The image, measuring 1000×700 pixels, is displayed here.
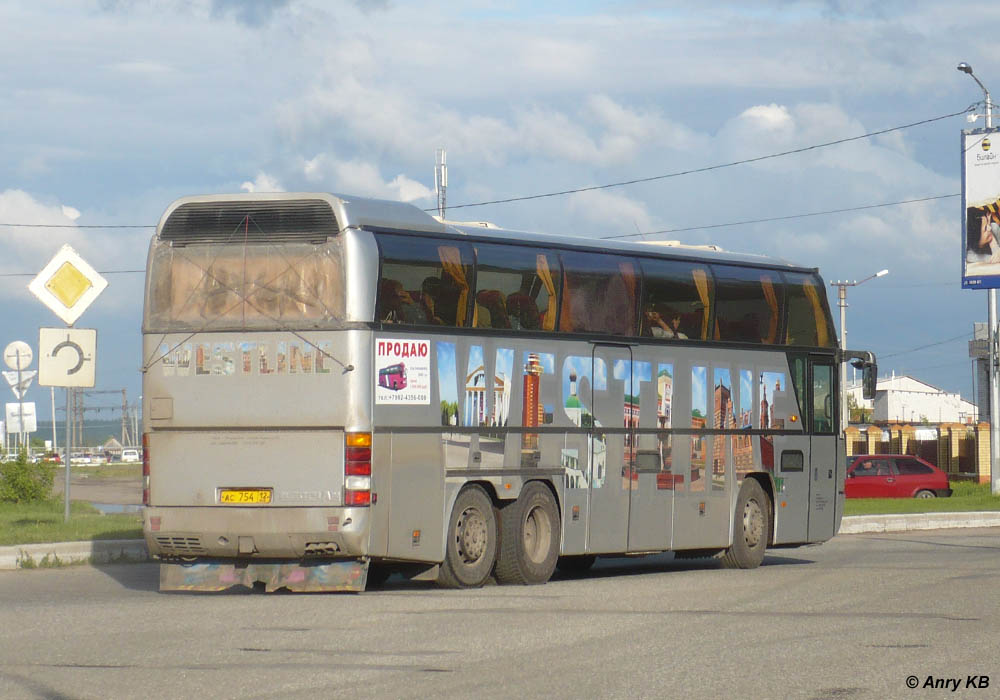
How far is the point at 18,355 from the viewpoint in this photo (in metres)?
36.6

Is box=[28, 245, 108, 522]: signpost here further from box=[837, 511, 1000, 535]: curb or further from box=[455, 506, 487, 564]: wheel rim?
box=[837, 511, 1000, 535]: curb

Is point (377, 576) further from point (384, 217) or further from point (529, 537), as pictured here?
point (384, 217)

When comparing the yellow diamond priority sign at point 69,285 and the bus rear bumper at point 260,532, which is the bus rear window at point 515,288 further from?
the yellow diamond priority sign at point 69,285

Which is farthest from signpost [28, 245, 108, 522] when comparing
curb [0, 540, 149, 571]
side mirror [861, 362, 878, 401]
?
side mirror [861, 362, 878, 401]

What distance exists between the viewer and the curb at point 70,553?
18312 mm

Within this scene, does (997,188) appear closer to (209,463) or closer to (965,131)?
(965,131)

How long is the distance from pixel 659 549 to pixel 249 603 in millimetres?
6149

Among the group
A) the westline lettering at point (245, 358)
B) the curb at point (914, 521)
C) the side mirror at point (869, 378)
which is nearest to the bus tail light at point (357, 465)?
the westline lettering at point (245, 358)

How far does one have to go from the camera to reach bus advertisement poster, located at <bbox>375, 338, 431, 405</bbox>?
15164 millimetres

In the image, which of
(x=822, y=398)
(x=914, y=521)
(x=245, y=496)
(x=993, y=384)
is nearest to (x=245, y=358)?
(x=245, y=496)

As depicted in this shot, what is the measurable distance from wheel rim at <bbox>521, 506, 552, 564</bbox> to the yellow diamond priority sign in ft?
23.0

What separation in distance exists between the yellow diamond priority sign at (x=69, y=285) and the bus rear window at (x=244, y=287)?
519cm

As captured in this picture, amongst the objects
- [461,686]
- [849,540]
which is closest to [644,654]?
[461,686]

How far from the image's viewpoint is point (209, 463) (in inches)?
603
